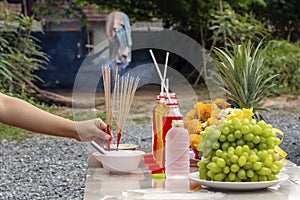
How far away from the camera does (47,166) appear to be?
21.6 ft

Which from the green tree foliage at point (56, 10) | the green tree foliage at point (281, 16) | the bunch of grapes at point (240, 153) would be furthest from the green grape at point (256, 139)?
the green tree foliage at point (281, 16)

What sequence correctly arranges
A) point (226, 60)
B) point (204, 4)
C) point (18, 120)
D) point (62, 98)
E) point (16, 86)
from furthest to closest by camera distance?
point (204, 4), point (62, 98), point (16, 86), point (226, 60), point (18, 120)

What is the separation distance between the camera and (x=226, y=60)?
9.97 feet

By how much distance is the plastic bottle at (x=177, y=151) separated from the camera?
2.15 metres

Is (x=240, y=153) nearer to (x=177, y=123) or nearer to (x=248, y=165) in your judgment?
(x=248, y=165)

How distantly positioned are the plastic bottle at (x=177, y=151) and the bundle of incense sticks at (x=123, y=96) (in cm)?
21

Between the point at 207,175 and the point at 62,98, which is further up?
the point at 62,98

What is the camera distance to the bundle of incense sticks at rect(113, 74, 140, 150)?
2.29 meters

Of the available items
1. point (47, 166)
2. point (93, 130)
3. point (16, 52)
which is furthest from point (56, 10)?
point (93, 130)

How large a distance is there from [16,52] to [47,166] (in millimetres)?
4111

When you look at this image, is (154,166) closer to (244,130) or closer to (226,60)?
(244,130)

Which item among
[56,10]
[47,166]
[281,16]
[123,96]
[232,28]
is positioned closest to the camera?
[123,96]

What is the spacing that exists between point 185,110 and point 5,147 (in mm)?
5583

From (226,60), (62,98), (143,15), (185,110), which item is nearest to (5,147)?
(62,98)
